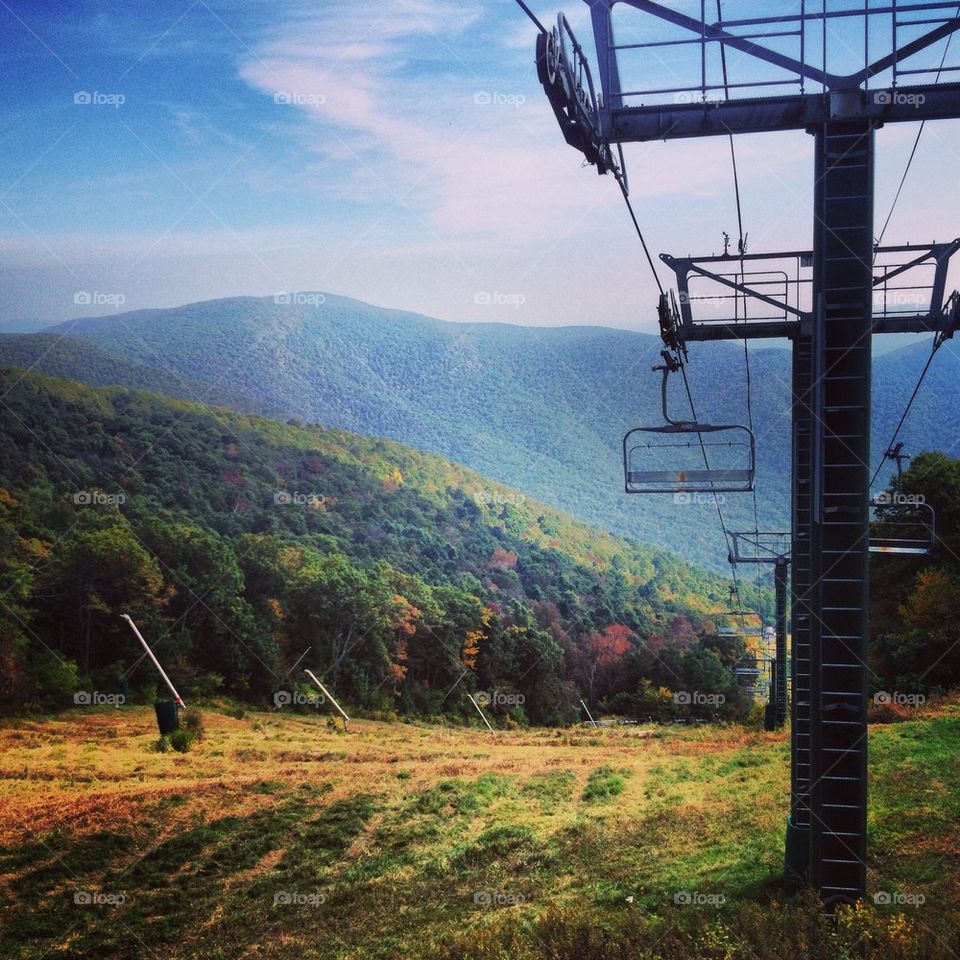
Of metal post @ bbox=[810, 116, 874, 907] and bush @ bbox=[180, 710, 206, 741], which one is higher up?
metal post @ bbox=[810, 116, 874, 907]

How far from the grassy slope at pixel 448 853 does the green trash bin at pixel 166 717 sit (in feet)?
7.23

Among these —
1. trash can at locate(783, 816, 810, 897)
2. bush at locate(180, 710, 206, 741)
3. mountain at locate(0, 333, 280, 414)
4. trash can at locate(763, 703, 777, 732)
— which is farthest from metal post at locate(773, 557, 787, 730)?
mountain at locate(0, 333, 280, 414)

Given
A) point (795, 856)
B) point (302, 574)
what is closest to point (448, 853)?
point (795, 856)

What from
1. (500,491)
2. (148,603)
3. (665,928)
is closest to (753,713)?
(148,603)

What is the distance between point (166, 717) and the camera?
1090 inches

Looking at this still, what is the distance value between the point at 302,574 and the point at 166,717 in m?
29.5

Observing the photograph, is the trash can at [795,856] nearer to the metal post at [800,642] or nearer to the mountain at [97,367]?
the metal post at [800,642]

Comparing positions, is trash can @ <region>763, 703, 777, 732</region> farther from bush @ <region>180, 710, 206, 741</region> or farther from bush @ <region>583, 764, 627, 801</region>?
bush @ <region>180, 710, 206, 741</region>

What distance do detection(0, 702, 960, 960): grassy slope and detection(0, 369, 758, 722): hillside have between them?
1320 centimetres

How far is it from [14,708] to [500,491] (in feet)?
251

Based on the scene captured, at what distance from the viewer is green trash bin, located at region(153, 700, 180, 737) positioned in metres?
27.3

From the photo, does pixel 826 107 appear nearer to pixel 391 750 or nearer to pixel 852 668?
pixel 852 668

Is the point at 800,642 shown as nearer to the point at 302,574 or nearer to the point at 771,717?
the point at 771,717

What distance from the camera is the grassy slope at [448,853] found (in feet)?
30.0
